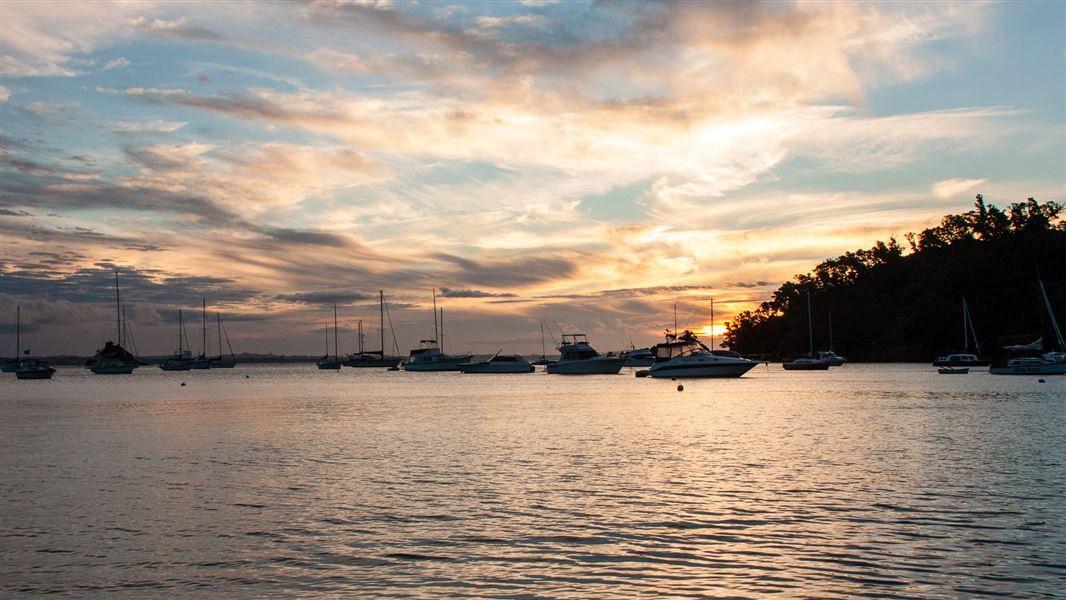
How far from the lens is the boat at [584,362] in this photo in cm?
14775

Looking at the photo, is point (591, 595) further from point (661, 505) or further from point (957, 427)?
point (957, 427)

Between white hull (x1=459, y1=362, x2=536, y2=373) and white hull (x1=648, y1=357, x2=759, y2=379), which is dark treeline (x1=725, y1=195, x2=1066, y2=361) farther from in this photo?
white hull (x1=459, y1=362, x2=536, y2=373)

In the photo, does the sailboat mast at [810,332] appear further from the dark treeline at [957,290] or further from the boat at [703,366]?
the boat at [703,366]

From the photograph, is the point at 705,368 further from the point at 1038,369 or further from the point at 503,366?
the point at 503,366

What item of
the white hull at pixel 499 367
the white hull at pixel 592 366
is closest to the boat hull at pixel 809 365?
the white hull at pixel 592 366

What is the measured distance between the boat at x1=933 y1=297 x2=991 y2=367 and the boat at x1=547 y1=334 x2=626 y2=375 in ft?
161

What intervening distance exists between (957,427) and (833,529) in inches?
1090

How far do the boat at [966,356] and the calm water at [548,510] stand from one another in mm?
94306

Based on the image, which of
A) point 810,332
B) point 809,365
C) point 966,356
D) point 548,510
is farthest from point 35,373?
point 548,510

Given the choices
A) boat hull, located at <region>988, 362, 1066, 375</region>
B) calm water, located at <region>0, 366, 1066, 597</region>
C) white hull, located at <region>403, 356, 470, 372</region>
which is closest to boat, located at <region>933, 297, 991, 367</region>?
boat hull, located at <region>988, 362, 1066, 375</region>

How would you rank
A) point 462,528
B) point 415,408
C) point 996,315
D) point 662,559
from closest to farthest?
point 662,559
point 462,528
point 415,408
point 996,315

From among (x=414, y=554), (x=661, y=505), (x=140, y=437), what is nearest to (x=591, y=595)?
(x=414, y=554)

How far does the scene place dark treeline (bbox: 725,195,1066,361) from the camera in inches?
5822

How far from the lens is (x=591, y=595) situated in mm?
15266
